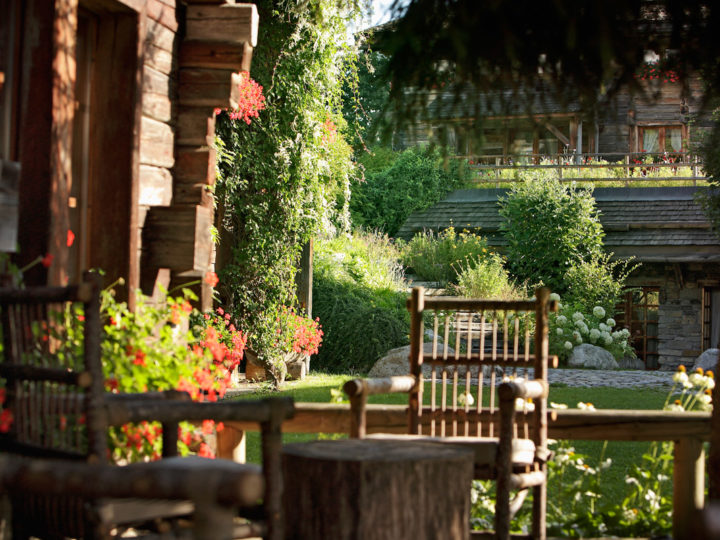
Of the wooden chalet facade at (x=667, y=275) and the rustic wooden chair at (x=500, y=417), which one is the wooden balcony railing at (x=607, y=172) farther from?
the rustic wooden chair at (x=500, y=417)

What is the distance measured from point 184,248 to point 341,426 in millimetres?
1124

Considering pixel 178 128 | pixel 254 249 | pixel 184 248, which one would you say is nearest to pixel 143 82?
pixel 178 128

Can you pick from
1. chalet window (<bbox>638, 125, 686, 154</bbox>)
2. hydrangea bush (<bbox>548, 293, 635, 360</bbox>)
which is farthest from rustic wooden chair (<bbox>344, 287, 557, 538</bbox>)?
chalet window (<bbox>638, 125, 686, 154</bbox>)

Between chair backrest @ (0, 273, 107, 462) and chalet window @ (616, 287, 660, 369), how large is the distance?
13.8 metres

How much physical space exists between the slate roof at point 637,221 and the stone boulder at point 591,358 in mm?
2720

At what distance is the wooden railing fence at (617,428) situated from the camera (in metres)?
3.74

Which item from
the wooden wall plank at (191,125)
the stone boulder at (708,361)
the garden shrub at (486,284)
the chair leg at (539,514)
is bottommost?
the chair leg at (539,514)

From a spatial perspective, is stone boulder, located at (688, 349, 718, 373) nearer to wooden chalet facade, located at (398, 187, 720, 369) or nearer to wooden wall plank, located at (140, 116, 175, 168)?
wooden chalet facade, located at (398, 187, 720, 369)

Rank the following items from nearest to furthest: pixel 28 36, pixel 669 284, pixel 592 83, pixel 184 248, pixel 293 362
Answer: pixel 592 83 < pixel 28 36 < pixel 184 248 < pixel 293 362 < pixel 669 284

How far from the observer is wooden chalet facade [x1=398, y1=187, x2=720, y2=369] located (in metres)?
14.7

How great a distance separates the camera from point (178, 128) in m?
4.50

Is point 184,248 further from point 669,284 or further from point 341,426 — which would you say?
point 669,284

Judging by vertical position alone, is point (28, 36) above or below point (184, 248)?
above

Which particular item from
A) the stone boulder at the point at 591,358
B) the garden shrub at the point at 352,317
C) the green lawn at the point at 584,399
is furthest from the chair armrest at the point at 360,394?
the stone boulder at the point at 591,358
